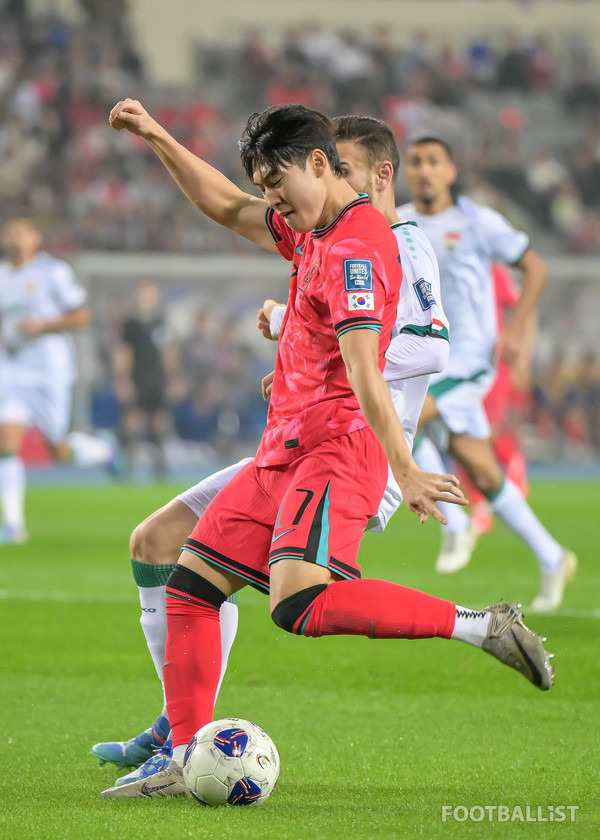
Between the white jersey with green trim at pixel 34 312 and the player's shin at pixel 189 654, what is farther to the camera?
the white jersey with green trim at pixel 34 312

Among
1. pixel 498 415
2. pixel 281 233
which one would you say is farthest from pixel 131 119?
pixel 498 415

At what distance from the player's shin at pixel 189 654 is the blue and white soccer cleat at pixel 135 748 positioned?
0.27 meters

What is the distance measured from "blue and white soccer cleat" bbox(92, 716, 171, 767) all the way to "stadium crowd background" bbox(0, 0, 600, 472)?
13636 mm

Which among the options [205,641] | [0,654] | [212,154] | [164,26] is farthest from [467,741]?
[164,26]

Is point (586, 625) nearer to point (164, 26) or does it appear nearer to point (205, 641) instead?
point (205, 641)

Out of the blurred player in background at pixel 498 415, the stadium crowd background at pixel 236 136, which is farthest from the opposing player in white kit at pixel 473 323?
the stadium crowd background at pixel 236 136

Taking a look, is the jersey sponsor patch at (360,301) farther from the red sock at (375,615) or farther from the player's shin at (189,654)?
the player's shin at (189,654)

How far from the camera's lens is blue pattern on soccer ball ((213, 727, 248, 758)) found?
3.13 metres

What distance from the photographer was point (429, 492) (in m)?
2.87

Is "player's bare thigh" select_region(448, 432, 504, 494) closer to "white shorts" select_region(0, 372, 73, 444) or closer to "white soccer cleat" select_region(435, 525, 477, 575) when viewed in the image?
"white soccer cleat" select_region(435, 525, 477, 575)

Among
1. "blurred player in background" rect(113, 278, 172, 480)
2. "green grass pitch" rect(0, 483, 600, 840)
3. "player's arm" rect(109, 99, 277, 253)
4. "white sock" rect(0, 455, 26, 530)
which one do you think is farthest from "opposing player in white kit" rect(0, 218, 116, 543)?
"player's arm" rect(109, 99, 277, 253)

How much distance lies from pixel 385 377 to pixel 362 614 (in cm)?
72

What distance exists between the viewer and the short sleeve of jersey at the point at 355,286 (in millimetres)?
3010

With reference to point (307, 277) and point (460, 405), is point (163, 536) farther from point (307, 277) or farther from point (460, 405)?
point (460, 405)
